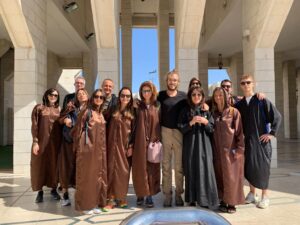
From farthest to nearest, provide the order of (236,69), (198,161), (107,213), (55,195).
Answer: (236,69) < (55,195) < (107,213) < (198,161)

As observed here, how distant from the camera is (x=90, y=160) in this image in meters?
4.06

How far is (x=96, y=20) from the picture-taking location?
26.1ft

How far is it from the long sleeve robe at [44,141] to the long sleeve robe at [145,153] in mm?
1377

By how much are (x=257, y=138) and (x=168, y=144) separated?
1252 mm

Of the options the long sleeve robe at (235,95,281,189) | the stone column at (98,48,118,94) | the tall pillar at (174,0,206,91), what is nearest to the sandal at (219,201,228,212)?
the long sleeve robe at (235,95,281,189)

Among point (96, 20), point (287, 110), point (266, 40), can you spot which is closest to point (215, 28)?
point (266, 40)

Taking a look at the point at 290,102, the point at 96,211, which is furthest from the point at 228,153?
the point at 290,102

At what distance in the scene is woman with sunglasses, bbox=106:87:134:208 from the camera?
14.1ft

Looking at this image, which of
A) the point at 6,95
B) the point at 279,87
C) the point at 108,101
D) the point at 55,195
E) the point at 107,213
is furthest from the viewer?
the point at 6,95

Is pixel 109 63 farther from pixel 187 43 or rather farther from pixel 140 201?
pixel 140 201

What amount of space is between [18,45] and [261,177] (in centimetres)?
647

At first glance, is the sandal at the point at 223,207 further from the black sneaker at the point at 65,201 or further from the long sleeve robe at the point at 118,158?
the black sneaker at the point at 65,201

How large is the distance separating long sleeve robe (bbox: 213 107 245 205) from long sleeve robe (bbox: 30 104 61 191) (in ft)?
8.16

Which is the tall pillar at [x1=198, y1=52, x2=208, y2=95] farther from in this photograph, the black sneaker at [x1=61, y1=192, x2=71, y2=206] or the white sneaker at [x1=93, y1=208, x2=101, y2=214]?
the white sneaker at [x1=93, y1=208, x2=101, y2=214]
